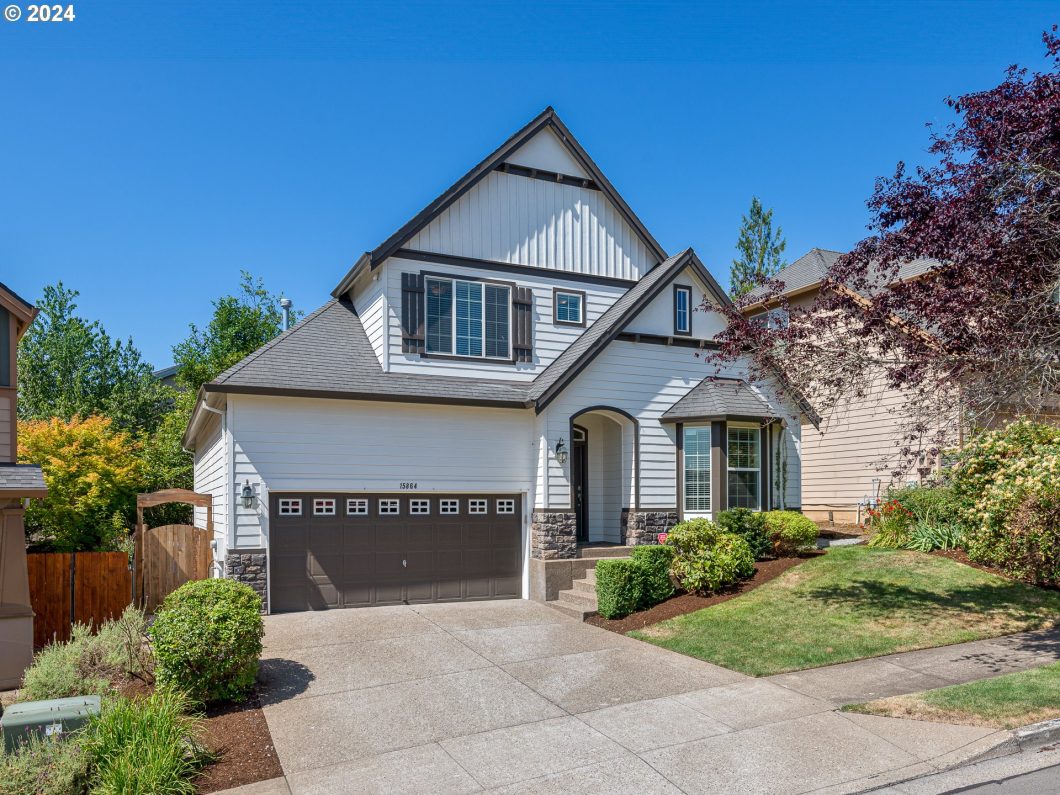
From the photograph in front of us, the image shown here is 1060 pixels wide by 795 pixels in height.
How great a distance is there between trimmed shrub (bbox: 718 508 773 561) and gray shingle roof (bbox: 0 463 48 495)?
36.9ft

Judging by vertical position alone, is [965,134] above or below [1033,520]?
above

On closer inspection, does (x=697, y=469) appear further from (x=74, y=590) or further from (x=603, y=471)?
(x=74, y=590)

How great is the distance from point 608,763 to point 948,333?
6936 millimetres

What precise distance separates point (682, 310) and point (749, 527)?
4978 millimetres

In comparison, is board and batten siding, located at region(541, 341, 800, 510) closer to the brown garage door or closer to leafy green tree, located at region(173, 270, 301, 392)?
the brown garage door

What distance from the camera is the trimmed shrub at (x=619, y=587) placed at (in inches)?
502

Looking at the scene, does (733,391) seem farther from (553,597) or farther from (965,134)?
(965,134)

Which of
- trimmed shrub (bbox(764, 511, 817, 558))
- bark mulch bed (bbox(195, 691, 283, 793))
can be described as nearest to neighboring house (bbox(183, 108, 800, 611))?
trimmed shrub (bbox(764, 511, 817, 558))

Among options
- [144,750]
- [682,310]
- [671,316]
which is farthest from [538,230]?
[144,750]

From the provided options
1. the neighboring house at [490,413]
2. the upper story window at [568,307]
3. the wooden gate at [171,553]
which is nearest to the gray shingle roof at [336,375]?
the neighboring house at [490,413]

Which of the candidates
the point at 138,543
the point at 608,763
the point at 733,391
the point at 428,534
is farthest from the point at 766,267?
the point at 608,763

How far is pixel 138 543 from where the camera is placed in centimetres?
1517

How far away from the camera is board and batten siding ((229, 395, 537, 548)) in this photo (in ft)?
43.7

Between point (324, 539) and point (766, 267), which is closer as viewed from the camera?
point (324, 539)
